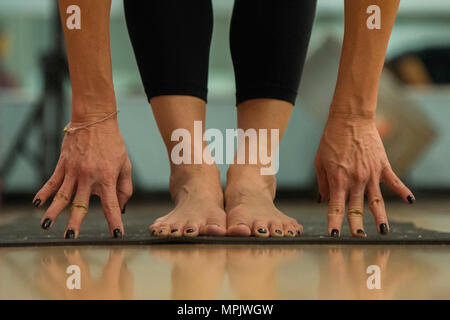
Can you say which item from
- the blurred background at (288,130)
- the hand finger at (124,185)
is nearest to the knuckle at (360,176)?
the hand finger at (124,185)

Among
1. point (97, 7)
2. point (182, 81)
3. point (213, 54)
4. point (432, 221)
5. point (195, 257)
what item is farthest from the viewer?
point (213, 54)

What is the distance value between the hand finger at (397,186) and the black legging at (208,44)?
27 cm

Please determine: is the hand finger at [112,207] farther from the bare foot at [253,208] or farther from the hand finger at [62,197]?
the bare foot at [253,208]

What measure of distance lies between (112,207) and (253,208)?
9.8 inches

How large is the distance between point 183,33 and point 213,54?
2193 millimetres

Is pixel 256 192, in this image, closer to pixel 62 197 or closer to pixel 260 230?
pixel 260 230

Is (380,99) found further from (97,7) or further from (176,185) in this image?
(97,7)

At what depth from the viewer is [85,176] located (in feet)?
2.92

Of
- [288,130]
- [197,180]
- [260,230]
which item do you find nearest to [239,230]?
[260,230]

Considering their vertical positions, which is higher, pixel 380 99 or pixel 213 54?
pixel 213 54

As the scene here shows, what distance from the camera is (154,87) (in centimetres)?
108

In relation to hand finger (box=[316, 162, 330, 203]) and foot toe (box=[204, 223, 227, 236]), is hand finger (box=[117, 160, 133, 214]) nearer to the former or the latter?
foot toe (box=[204, 223, 227, 236])

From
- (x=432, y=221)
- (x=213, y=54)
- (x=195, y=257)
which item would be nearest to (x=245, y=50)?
(x=195, y=257)

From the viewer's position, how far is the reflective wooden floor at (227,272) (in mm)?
554
